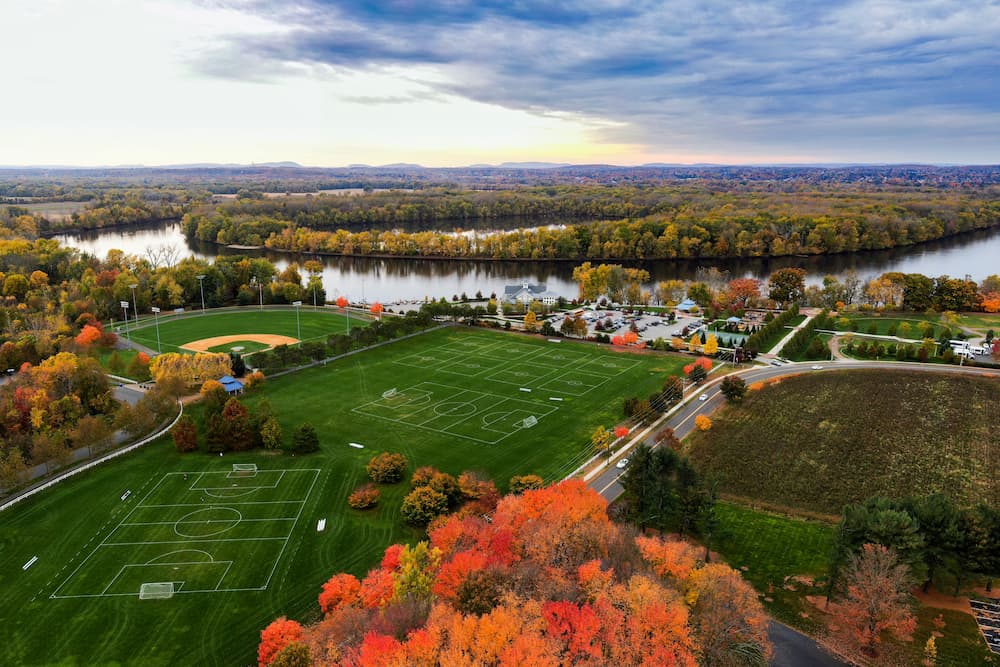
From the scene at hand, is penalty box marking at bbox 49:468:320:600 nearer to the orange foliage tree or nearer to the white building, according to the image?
the orange foliage tree

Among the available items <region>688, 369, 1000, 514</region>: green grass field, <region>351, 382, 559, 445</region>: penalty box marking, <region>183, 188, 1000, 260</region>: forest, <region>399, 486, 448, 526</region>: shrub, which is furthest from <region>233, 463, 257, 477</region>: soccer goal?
<region>183, 188, 1000, 260</region>: forest

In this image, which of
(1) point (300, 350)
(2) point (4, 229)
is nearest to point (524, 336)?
(1) point (300, 350)

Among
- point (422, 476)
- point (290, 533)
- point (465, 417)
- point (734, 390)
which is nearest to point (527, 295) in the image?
point (734, 390)

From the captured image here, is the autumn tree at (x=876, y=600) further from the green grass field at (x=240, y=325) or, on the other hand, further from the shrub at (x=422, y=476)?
the green grass field at (x=240, y=325)

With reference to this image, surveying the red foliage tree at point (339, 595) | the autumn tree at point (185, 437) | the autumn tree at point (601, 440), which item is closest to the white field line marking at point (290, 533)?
the red foliage tree at point (339, 595)

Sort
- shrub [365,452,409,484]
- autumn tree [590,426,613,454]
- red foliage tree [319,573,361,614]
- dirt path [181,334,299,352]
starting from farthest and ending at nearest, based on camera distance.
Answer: dirt path [181,334,299,352], autumn tree [590,426,613,454], shrub [365,452,409,484], red foliage tree [319,573,361,614]
